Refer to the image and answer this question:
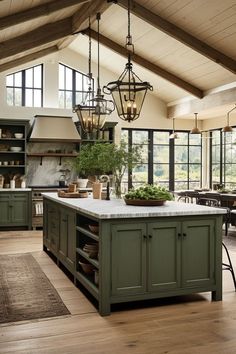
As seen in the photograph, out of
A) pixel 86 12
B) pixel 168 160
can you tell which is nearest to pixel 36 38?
pixel 86 12

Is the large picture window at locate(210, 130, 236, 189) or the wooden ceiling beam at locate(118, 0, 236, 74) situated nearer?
the wooden ceiling beam at locate(118, 0, 236, 74)

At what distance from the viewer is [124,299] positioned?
379cm

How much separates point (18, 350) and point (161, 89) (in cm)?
822

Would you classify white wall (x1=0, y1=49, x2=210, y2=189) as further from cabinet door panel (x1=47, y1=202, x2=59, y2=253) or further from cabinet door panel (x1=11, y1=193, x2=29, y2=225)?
cabinet door panel (x1=47, y1=202, x2=59, y2=253)

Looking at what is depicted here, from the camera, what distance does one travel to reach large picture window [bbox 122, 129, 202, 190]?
10961mm

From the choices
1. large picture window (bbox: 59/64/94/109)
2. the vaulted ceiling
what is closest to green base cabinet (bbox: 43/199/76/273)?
the vaulted ceiling

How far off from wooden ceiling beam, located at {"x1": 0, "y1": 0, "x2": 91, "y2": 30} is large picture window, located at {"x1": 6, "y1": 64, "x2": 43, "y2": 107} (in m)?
3.90

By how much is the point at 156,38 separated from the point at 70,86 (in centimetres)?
271

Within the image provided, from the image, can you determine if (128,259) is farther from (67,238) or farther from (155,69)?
(155,69)

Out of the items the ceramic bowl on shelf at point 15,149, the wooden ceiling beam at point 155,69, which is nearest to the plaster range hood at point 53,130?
the ceramic bowl on shelf at point 15,149

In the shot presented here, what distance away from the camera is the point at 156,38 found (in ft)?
26.2

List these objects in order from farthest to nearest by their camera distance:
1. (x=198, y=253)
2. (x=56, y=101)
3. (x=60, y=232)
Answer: (x=56, y=101) → (x=60, y=232) → (x=198, y=253)

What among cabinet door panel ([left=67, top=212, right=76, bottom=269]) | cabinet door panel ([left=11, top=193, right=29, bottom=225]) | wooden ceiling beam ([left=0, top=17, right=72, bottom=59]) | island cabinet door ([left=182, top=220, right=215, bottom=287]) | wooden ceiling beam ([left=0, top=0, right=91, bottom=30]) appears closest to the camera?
island cabinet door ([left=182, top=220, right=215, bottom=287])

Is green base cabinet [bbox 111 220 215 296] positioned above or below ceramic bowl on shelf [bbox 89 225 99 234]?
below
